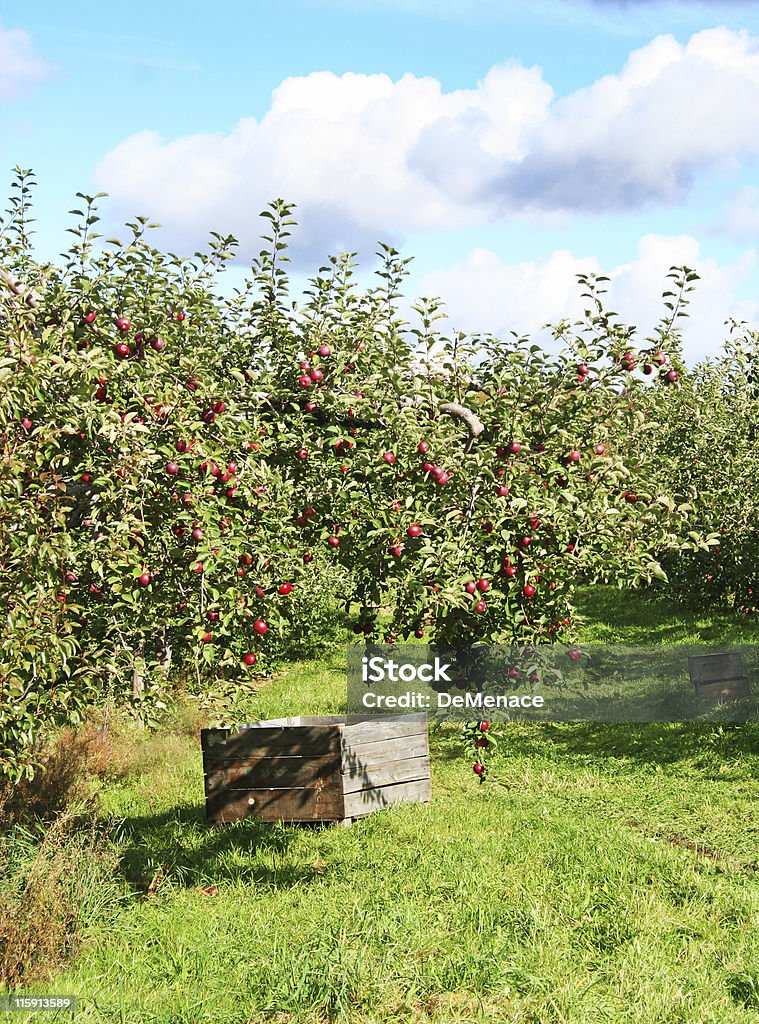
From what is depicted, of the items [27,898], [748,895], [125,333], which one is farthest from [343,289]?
[748,895]

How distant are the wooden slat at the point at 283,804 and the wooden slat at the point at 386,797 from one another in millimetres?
140

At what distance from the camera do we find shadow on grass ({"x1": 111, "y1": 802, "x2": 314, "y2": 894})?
6.97m

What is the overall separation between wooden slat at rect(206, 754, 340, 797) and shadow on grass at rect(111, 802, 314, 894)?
1.05 ft

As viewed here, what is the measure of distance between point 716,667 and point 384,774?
5193 mm

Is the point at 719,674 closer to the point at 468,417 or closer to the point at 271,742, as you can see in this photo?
the point at 271,742

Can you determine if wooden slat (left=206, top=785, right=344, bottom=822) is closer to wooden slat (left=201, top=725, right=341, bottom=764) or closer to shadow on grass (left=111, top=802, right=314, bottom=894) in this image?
shadow on grass (left=111, top=802, right=314, bottom=894)

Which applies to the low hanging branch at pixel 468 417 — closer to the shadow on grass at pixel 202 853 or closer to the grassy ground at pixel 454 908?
the grassy ground at pixel 454 908

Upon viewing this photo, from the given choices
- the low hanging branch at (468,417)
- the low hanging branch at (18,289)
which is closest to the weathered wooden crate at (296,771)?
the low hanging branch at (468,417)

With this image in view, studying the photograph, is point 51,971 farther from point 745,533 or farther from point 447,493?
point 745,533

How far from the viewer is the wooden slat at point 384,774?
8.14 m

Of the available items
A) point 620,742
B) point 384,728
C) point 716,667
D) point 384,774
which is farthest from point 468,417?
point 716,667

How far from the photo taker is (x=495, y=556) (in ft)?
16.8

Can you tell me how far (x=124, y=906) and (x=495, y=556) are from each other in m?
3.52

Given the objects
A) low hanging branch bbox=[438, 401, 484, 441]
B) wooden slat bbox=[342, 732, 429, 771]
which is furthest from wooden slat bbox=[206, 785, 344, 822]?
low hanging branch bbox=[438, 401, 484, 441]
